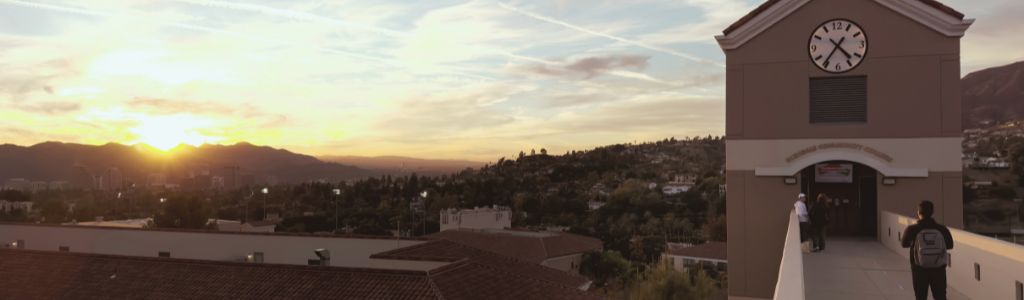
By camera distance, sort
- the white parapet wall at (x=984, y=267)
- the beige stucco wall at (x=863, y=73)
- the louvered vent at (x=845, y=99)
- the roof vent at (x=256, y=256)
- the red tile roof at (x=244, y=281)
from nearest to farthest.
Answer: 1. the white parapet wall at (x=984, y=267)
2. the beige stucco wall at (x=863, y=73)
3. the louvered vent at (x=845, y=99)
4. the red tile roof at (x=244, y=281)
5. the roof vent at (x=256, y=256)

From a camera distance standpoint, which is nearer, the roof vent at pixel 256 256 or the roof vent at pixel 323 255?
the roof vent at pixel 323 255

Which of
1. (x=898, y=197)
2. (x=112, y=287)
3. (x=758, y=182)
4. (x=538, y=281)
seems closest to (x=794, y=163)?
(x=758, y=182)

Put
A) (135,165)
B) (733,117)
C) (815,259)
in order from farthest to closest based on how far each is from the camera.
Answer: (135,165) → (733,117) → (815,259)

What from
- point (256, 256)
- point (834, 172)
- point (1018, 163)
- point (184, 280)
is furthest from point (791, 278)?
point (1018, 163)

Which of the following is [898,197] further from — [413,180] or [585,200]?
[413,180]

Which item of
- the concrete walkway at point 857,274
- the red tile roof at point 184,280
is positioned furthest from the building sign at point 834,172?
the red tile roof at point 184,280

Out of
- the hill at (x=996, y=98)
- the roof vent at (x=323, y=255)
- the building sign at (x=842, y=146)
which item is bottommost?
the roof vent at (x=323, y=255)

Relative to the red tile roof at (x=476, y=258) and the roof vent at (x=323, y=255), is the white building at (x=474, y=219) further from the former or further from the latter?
the red tile roof at (x=476, y=258)

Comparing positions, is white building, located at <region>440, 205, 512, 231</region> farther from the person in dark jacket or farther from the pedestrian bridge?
the pedestrian bridge
